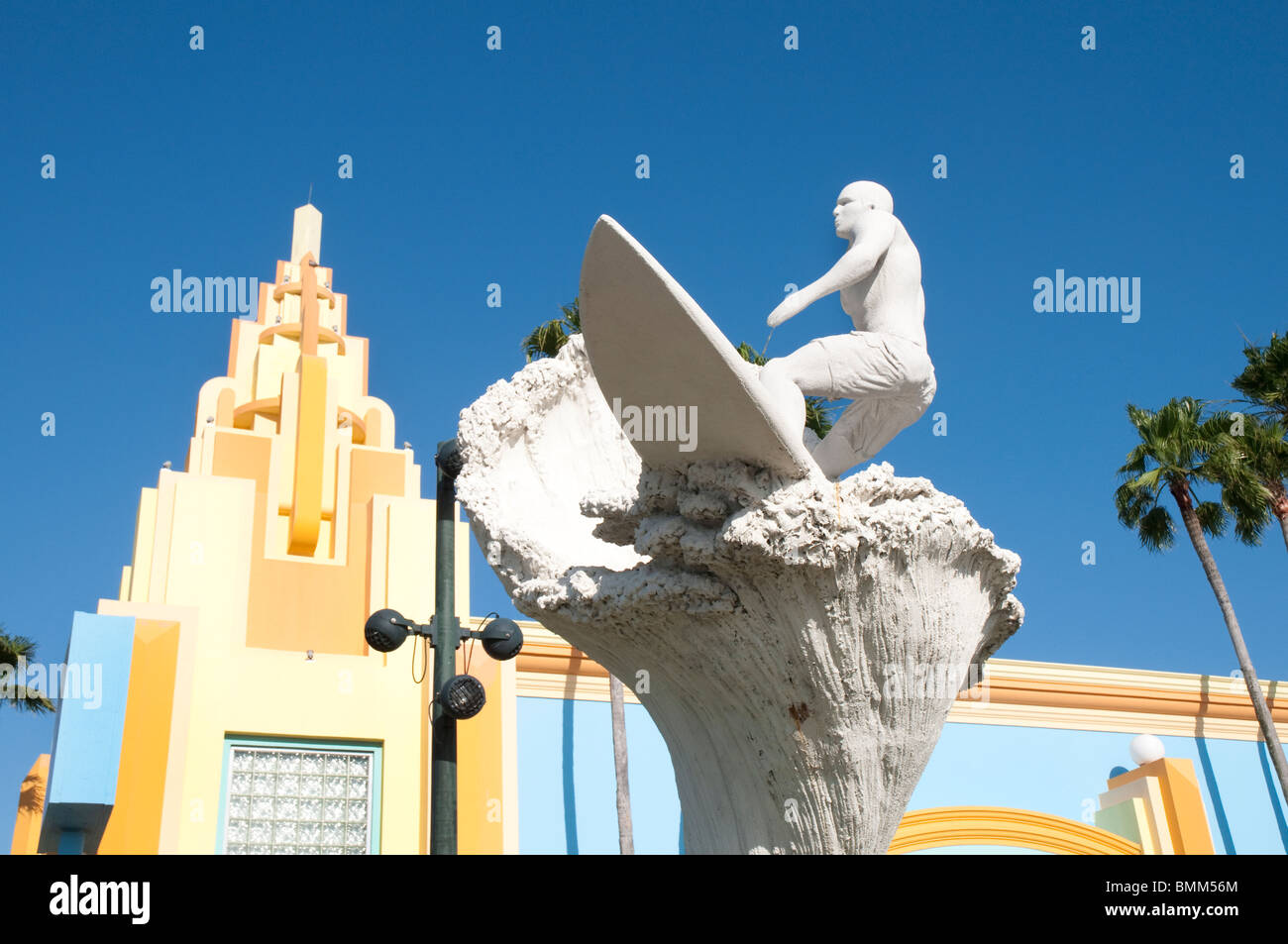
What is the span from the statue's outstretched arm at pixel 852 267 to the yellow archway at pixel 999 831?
9.13 m

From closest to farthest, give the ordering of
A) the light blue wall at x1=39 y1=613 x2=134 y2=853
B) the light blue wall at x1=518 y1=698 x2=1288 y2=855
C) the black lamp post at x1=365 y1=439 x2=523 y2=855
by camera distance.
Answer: the black lamp post at x1=365 y1=439 x2=523 y2=855, the light blue wall at x1=39 y1=613 x2=134 y2=853, the light blue wall at x1=518 y1=698 x2=1288 y2=855

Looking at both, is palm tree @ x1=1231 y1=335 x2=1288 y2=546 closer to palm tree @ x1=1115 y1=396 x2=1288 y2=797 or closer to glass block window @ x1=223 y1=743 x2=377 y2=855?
palm tree @ x1=1115 y1=396 x2=1288 y2=797

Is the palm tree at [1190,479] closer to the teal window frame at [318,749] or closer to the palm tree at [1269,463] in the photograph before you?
the palm tree at [1269,463]

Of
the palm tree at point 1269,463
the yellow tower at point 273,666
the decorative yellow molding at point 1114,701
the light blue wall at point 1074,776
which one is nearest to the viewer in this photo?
the yellow tower at point 273,666

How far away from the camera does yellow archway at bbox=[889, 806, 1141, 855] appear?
12.8 metres

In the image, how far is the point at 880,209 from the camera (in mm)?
5027

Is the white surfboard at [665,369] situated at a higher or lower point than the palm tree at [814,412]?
lower

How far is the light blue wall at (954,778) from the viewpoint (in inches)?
478

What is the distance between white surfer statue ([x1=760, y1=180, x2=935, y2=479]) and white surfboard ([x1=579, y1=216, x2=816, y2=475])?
1.54ft

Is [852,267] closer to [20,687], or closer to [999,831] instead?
[999,831]

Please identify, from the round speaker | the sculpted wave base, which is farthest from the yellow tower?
the sculpted wave base

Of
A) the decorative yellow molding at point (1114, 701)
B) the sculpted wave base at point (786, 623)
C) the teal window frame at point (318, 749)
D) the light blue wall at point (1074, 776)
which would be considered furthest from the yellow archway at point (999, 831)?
the sculpted wave base at point (786, 623)
